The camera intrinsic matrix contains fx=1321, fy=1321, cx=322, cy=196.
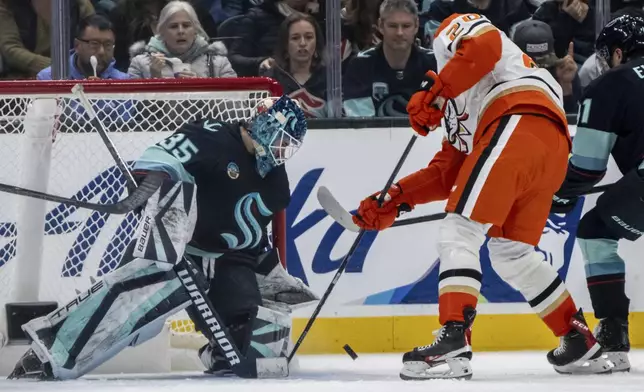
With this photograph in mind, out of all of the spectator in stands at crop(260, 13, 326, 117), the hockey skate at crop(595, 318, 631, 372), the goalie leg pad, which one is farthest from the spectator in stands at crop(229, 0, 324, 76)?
the hockey skate at crop(595, 318, 631, 372)

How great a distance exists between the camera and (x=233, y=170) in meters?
3.97

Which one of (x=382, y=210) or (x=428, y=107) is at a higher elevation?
(x=428, y=107)

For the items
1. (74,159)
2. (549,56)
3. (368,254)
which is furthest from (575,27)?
(74,159)

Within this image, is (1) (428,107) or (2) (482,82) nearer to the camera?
(1) (428,107)

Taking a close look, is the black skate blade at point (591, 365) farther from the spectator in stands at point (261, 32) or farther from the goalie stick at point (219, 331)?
the spectator in stands at point (261, 32)

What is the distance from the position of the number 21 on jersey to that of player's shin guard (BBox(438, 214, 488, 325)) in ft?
2.56

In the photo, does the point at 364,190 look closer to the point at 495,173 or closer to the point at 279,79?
the point at 279,79

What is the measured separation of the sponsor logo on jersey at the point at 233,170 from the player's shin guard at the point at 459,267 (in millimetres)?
651

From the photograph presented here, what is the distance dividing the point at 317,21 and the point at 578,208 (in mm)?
1273

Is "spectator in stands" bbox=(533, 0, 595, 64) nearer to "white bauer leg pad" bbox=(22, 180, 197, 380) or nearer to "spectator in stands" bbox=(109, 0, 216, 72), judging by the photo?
"spectator in stands" bbox=(109, 0, 216, 72)

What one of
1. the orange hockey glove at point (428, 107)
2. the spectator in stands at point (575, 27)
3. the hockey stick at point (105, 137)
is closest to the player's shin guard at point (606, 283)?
the orange hockey glove at point (428, 107)

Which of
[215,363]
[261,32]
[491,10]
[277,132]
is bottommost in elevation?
[215,363]

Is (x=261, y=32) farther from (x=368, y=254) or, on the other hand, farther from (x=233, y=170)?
(x=233, y=170)

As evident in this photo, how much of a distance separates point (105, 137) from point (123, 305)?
558 mm
